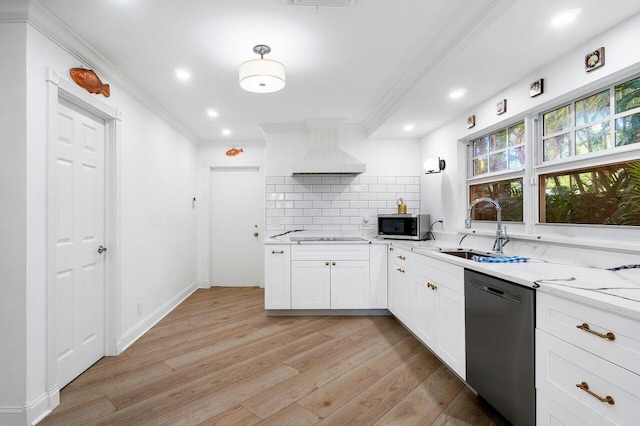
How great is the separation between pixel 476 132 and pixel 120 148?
3.38 m

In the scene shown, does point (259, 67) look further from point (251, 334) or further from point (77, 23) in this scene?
point (251, 334)

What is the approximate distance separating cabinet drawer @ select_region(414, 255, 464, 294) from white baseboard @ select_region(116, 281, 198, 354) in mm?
2733

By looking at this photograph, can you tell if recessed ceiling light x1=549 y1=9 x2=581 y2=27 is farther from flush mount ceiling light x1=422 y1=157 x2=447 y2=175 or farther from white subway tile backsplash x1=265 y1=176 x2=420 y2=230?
white subway tile backsplash x1=265 y1=176 x2=420 y2=230

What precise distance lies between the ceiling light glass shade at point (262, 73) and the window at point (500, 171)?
6.75ft

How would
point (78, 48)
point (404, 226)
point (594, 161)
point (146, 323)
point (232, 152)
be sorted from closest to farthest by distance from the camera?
1. point (594, 161)
2. point (78, 48)
3. point (146, 323)
4. point (404, 226)
5. point (232, 152)

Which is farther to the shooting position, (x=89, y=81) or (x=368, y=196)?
(x=368, y=196)

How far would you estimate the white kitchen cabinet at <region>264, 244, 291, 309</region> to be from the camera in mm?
3695

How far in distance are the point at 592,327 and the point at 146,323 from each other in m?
3.60

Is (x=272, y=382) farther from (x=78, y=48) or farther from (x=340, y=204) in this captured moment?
(x=78, y=48)

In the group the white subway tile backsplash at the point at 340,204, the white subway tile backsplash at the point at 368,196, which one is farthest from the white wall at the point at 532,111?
the white subway tile backsplash at the point at 340,204

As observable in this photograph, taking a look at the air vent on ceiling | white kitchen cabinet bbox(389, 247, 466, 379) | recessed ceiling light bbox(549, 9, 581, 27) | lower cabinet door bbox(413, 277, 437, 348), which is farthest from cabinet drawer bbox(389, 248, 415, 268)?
the air vent on ceiling

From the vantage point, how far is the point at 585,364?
1265 millimetres

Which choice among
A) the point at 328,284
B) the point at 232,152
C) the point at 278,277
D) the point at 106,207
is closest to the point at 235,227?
the point at 232,152

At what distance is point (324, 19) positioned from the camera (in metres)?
2.02
